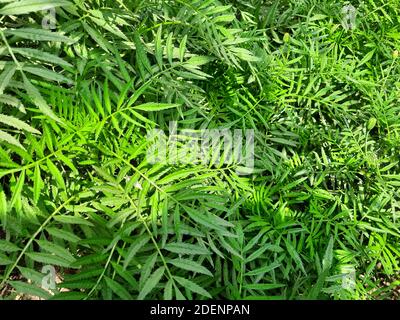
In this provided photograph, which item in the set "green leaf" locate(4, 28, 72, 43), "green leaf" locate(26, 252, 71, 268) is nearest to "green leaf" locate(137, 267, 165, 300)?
"green leaf" locate(26, 252, 71, 268)

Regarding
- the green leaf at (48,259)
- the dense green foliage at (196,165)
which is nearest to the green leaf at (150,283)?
the dense green foliage at (196,165)

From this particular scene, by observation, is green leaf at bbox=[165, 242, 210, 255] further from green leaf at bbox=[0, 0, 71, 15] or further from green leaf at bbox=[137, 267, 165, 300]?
green leaf at bbox=[0, 0, 71, 15]

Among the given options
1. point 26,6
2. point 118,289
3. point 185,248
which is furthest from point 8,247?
point 26,6

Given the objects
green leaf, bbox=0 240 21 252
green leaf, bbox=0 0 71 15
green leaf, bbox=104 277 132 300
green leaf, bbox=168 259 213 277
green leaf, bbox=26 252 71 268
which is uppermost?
green leaf, bbox=0 0 71 15

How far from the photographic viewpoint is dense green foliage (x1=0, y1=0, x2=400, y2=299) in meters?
1.14

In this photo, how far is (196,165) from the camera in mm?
1426

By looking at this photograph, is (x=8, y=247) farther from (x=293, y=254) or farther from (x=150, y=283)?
(x=293, y=254)

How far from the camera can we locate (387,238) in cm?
158
